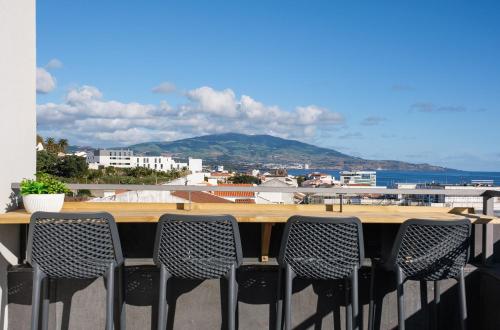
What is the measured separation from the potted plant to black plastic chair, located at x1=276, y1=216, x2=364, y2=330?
1316 millimetres

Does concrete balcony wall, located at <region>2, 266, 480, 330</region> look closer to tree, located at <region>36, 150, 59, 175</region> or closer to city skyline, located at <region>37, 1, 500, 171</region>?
tree, located at <region>36, 150, 59, 175</region>

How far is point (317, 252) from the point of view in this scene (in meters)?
2.54

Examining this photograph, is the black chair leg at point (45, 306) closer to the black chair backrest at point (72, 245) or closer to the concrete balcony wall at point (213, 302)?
the black chair backrest at point (72, 245)

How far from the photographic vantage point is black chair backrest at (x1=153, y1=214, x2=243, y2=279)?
8.21 ft

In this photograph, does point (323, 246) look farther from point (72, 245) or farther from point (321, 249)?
point (72, 245)

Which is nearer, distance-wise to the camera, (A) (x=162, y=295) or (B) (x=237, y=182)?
(A) (x=162, y=295)

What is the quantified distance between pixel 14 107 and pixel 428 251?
2.55 meters

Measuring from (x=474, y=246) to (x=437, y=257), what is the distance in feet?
2.76

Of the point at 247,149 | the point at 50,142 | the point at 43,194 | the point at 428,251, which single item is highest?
the point at 247,149

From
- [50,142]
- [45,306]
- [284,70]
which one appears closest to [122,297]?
[45,306]

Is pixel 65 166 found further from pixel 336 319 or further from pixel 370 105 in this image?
pixel 370 105

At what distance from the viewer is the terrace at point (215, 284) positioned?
3.00 meters

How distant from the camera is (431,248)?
2598 millimetres

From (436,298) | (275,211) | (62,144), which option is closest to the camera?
(436,298)
